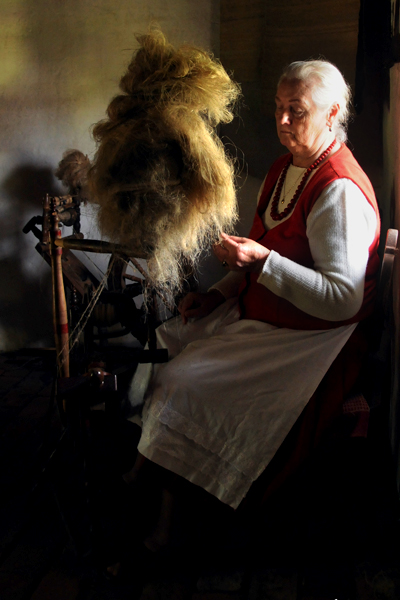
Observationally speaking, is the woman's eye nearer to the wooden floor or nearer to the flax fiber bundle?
the flax fiber bundle

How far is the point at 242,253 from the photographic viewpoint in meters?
1.33

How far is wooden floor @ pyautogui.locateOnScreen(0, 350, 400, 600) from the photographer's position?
53.7 inches

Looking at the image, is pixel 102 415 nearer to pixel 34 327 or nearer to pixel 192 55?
pixel 192 55

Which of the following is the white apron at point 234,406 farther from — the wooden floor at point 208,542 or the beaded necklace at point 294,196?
the beaded necklace at point 294,196

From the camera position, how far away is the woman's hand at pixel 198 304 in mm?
1745

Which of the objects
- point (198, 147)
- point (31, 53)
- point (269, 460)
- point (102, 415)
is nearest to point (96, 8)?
point (31, 53)

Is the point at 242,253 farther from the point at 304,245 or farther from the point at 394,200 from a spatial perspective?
the point at 394,200

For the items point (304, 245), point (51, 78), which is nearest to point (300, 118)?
point (304, 245)

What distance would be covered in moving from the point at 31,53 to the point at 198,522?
2.59m

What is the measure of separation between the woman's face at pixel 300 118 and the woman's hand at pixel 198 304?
62 cm

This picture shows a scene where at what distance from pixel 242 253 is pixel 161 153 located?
1.18 feet

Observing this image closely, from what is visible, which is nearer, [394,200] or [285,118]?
[285,118]

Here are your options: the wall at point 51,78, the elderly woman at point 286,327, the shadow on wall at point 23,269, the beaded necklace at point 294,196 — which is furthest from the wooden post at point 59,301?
the shadow on wall at point 23,269

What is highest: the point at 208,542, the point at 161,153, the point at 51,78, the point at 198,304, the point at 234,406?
the point at 51,78
